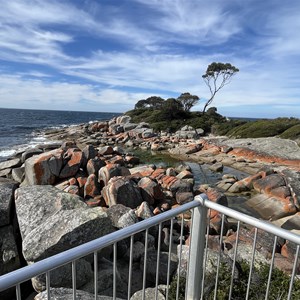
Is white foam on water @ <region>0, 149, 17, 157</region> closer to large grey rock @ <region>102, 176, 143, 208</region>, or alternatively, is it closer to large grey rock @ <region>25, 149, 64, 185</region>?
Result: large grey rock @ <region>25, 149, 64, 185</region>

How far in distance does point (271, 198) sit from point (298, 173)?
112 inches

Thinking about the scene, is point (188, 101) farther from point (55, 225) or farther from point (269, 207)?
point (55, 225)

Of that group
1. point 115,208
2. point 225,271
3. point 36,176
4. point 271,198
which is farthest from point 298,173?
point 36,176

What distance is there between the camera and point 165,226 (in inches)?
297

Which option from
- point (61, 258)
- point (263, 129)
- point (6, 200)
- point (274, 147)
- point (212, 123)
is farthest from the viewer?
point (212, 123)

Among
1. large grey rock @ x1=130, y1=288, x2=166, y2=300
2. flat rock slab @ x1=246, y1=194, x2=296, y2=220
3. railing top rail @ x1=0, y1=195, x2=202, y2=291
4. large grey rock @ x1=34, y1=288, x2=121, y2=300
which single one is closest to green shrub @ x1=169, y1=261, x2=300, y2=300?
large grey rock @ x1=130, y1=288, x2=166, y2=300

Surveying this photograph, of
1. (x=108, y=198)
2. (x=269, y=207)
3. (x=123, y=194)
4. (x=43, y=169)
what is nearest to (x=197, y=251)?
(x=123, y=194)

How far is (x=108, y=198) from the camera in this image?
9547 mm

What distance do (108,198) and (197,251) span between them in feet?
23.5

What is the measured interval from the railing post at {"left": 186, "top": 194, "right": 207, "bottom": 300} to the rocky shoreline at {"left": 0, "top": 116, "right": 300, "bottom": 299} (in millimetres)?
1558

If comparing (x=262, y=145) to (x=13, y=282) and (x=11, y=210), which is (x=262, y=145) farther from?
(x=13, y=282)

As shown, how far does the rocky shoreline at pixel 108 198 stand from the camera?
4.66 meters

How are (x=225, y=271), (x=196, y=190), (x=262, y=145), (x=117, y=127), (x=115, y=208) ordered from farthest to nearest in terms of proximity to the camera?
(x=117, y=127) → (x=262, y=145) → (x=196, y=190) → (x=115, y=208) → (x=225, y=271)

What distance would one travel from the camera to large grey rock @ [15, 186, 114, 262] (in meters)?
4.54
